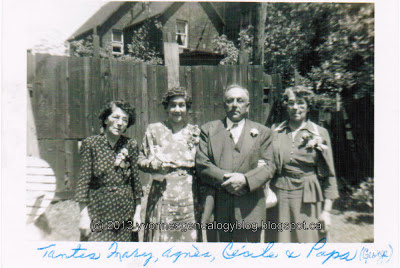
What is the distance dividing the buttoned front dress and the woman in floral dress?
0.68m

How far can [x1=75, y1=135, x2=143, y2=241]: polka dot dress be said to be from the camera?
6.63 ft

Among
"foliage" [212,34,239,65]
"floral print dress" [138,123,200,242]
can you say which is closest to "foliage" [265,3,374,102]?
"floral print dress" [138,123,200,242]

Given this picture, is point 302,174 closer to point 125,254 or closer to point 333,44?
point 333,44

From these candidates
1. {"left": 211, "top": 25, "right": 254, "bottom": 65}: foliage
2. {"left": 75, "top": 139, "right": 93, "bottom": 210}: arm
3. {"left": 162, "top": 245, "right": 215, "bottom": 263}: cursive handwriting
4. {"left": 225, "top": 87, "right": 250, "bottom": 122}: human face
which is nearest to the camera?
{"left": 75, "top": 139, "right": 93, "bottom": 210}: arm

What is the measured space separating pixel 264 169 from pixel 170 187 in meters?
0.70

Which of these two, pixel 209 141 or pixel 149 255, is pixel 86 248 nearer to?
A: pixel 149 255

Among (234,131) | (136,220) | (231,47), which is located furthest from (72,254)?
(231,47)

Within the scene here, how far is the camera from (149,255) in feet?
7.21

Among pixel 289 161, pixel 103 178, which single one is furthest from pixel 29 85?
pixel 289 161

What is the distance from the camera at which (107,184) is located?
6.70ft

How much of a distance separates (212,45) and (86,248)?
8625 millimetres

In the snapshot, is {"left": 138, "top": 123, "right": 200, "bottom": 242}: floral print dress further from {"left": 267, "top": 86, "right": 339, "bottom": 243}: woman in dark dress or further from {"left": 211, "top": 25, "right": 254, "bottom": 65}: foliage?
{"left": 211, "top": 25, "right": 254, "bottom": 65}: foliage
